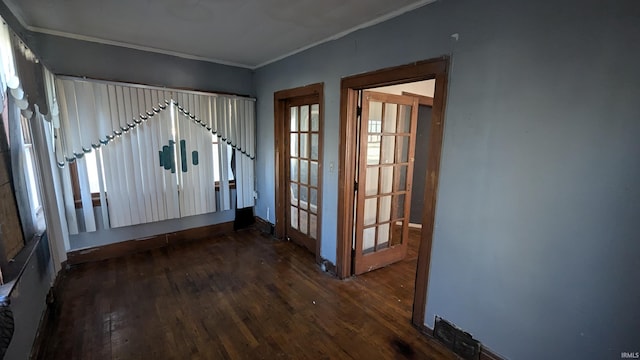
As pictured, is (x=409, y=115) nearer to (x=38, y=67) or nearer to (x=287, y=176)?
(x=287, y=176)

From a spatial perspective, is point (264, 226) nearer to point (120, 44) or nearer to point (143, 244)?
point (143, 244)

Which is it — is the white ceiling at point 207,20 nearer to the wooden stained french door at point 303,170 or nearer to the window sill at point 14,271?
the wooden stained french door at point 303,170

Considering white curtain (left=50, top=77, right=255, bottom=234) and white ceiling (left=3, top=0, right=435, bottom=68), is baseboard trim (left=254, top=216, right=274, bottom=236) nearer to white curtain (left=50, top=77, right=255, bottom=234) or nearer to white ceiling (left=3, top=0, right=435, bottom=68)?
white curtain (left=50, top=77, right=255, bottom=234)

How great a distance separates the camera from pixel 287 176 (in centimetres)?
381

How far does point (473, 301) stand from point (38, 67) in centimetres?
370

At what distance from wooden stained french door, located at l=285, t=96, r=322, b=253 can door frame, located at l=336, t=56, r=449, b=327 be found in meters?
0.43

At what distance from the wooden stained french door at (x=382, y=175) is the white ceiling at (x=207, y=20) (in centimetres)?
74

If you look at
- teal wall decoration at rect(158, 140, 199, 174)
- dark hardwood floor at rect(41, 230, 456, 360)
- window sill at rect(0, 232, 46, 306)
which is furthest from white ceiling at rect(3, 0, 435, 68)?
dark hardwood floor at rect(41, 230, 456, 360)

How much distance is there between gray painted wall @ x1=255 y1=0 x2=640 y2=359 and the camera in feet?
4.14

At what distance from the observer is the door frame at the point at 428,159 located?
1912 millimetres

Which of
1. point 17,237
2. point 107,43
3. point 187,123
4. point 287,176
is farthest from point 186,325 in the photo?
point 107,43

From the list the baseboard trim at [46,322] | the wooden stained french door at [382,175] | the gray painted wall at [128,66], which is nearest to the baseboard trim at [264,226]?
the wooden stained french door at [382,175]

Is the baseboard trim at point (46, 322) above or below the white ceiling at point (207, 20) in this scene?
below

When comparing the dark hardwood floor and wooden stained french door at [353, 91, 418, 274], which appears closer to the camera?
the dark hardwood floor
